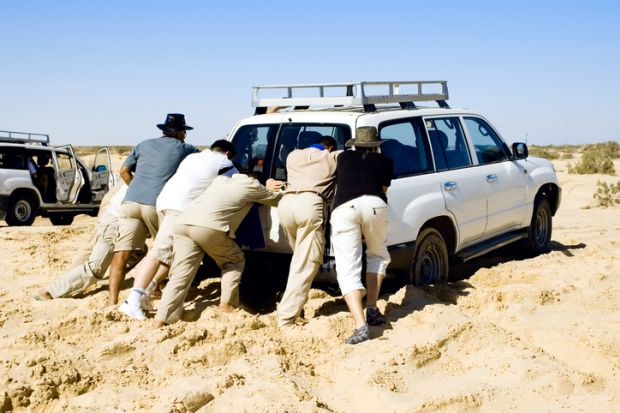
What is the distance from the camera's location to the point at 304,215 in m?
6.23

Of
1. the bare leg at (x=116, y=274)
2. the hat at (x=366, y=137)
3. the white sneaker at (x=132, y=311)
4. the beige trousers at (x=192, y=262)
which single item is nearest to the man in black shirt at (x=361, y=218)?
the hat at (x=366, y=137)

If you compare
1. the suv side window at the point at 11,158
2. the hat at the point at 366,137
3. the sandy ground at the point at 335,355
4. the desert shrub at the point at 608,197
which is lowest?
the sandy ground at the point at 335,355

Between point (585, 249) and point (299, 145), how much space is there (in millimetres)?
4697

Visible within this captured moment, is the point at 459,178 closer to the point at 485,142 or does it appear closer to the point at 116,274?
the point at 485,142

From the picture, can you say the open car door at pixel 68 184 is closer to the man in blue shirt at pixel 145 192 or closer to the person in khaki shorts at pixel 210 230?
the man in blue shirt at pixel 145 192

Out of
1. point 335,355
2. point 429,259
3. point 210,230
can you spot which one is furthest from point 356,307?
point 429,259

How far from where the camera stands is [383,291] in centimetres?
740

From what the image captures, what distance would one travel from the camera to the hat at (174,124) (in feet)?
23.9

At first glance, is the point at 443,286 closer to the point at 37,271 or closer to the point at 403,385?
the point at 403,385

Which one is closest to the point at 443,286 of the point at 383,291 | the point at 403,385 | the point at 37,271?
the point at 383,291

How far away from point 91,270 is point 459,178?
144 inches

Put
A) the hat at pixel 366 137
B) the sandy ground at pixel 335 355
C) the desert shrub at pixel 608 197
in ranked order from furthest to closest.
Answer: the desert shrub at pixel 608 197 < the hat at pixel 366 137 < the sandy ground at pixel 335 355

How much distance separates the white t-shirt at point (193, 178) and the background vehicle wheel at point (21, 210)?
33.2 feet

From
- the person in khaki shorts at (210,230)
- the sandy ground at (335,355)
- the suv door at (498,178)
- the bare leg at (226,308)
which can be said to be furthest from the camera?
the suv door at (498,178)
